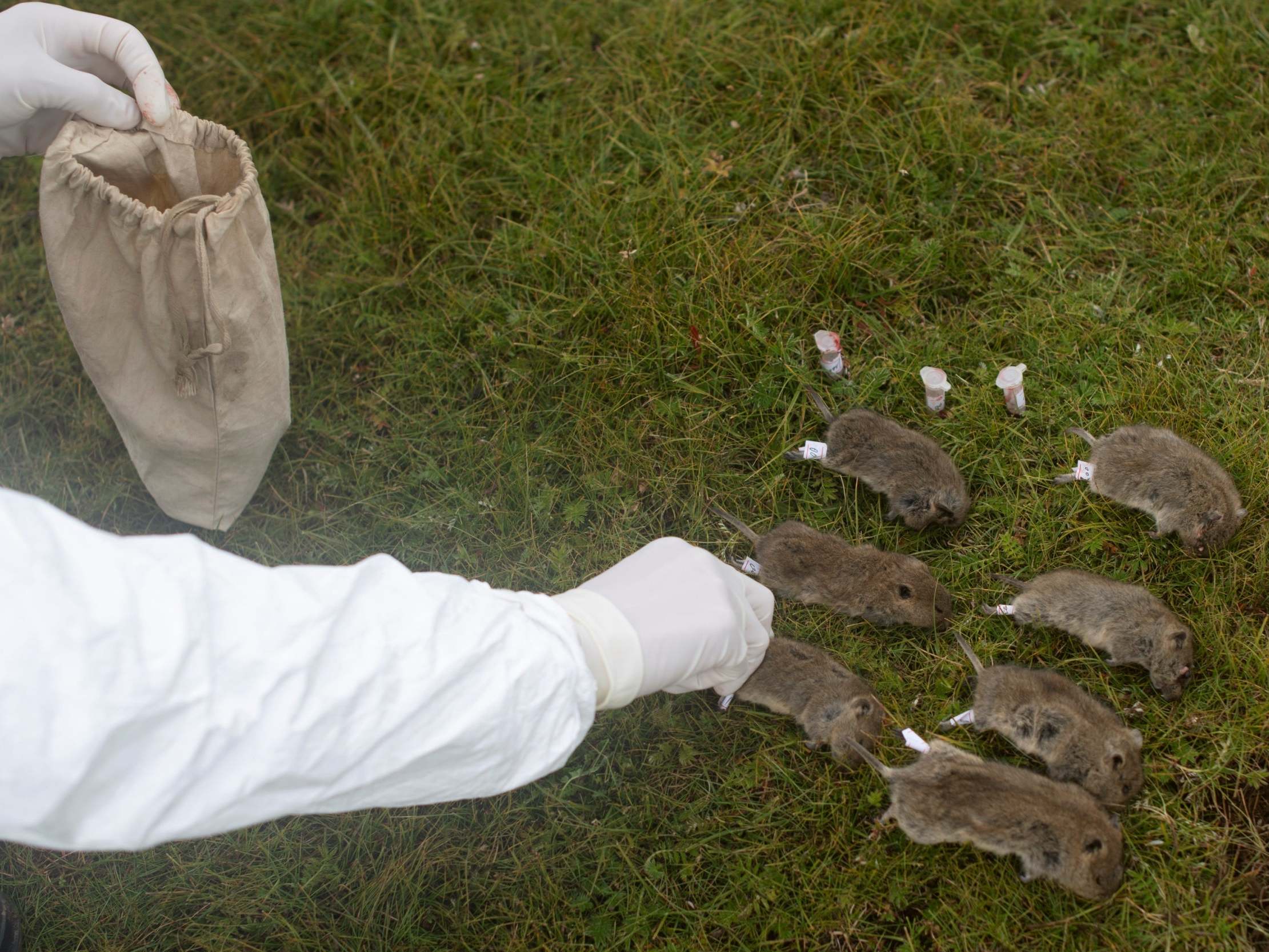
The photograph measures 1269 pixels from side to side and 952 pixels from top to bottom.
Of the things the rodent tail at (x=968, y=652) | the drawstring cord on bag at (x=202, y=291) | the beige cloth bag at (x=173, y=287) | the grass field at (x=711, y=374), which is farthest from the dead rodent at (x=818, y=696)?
the drawstring cord on bag at (x=202, y=291)

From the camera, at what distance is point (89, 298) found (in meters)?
3.73

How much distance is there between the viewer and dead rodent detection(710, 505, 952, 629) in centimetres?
399

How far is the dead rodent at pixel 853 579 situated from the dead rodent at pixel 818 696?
26cm

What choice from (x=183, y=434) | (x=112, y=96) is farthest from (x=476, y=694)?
(x=112, y=96)

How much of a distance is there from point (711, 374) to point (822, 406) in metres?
0.58

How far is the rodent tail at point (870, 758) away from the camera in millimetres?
3775

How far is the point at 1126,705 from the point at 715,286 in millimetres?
2723

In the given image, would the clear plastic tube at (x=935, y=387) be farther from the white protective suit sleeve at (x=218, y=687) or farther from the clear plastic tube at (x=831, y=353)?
the white protective suit sleeve at (x=218, y=687)

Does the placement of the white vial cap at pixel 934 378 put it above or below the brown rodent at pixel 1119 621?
above

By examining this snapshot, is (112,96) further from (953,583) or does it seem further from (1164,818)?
(1164,818)

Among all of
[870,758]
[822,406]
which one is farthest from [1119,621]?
[822,406]

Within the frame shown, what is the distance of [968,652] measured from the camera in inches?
159

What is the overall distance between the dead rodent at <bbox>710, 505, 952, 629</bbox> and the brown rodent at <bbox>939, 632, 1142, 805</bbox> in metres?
0.41

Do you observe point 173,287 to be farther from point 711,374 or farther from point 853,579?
point 853,579
